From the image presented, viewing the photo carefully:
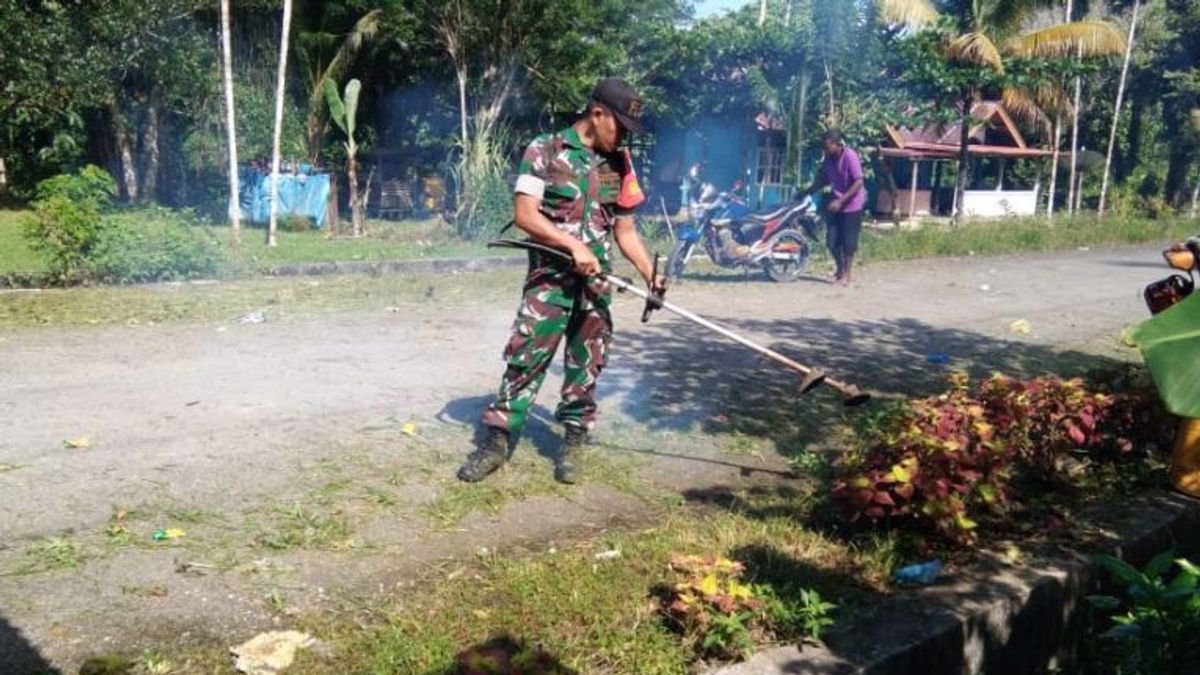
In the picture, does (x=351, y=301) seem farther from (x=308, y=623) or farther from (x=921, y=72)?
(x=921, y=72)

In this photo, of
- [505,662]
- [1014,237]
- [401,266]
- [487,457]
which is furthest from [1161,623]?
[1014,237]

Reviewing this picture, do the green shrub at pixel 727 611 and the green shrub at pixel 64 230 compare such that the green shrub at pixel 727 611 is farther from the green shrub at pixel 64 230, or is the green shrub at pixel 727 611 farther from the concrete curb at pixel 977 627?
the green shrub at pixel 64 230

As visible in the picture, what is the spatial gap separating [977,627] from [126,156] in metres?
20.7

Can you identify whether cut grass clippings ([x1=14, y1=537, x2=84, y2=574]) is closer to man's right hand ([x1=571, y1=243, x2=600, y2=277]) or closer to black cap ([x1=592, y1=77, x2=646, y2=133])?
man's right hand ([x1=571, y1=243, x2=600, y2=277])

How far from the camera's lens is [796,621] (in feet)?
9.22

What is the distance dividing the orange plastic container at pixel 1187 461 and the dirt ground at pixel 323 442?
5.01ft

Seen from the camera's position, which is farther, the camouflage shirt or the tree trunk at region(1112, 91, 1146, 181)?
the tree trunk at region(1112, 91, 1146, 181)

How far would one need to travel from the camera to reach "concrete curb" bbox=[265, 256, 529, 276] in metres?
10.9

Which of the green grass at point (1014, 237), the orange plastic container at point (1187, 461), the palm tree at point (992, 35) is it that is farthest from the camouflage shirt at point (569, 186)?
the palm tree at point (992, 35)

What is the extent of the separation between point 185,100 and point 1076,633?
2014 centimetres

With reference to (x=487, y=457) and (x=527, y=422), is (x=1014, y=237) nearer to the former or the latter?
(x=527, y=422)

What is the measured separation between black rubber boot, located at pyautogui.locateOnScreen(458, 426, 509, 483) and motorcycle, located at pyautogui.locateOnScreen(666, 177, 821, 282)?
702 cm

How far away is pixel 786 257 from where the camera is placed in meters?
11.2

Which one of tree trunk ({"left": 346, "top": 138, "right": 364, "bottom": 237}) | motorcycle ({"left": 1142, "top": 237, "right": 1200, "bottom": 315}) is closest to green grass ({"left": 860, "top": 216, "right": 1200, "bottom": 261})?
tree trunk ({"left": 346, "top": 138, "right": 364, "bottom": 237})
